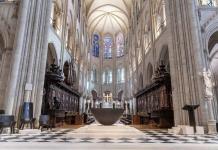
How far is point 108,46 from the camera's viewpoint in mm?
36812

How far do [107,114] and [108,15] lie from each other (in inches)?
1114

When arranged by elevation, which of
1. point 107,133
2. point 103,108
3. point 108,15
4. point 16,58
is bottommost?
point 107,133

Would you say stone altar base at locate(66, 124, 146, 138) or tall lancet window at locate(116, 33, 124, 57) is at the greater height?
tall lancet window at locate(116, 33, 124, 57)

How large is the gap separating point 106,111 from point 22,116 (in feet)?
13.9

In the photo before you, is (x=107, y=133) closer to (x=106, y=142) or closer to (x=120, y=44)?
(x=106, y=142)

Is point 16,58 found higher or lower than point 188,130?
higher

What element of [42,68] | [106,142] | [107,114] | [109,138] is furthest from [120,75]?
[106,142]

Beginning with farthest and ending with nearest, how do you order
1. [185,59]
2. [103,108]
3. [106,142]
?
[103,108] < [185,59] < [106,142]

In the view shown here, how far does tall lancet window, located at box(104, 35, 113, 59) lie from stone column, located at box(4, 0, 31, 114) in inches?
1076

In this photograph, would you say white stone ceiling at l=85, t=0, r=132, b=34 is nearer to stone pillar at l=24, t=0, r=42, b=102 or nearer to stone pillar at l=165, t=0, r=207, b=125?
stone pillar at l=165, t=0, r=207, b=125

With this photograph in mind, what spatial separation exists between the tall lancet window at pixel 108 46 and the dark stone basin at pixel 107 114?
26.6 metres

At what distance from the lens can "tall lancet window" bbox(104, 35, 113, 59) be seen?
36.5 m

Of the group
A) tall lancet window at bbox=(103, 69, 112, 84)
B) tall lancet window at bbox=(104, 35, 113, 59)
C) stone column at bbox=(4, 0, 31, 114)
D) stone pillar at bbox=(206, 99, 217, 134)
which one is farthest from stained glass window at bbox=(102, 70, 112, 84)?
stone pillar at bbox=(206, 99, 217, 134)

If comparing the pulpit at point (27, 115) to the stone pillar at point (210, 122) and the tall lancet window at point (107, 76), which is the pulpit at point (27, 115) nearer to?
the stone pillar at point (210, 122)
